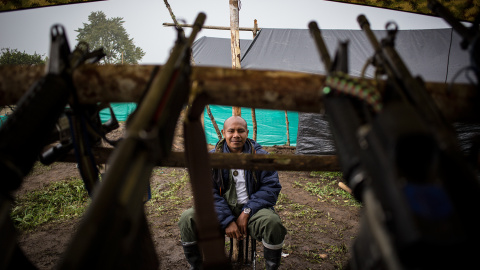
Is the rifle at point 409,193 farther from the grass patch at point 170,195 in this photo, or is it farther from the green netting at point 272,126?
the green netting at point 272,126

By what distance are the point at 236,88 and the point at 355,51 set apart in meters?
6.51

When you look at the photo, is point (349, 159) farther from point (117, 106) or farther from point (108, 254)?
point (117, 106)

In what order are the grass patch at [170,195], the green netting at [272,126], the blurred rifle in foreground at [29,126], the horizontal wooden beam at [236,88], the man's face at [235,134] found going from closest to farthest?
the blurred rifle in foreground at [29,126], the horizontal wooden beam at [236,88], the man's face at [235,134], the grass patch at [170,195], the green netting at [272,126]

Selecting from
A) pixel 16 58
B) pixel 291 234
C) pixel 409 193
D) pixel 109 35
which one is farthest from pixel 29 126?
pixel 109 35

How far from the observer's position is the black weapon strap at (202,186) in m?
1.35

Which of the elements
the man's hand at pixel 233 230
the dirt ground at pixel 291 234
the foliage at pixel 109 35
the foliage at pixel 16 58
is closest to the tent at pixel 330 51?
the dirt ground at pixel 291 234

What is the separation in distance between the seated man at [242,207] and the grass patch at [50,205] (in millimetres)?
3301

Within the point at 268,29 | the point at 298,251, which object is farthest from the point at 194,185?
the point at 268,29

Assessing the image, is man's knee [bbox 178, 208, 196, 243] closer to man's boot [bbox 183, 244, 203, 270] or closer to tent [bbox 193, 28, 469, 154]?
man's boot [bbox 183, 244, 203, 270]

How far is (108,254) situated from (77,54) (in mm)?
1065

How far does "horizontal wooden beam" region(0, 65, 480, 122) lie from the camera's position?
1156 mm

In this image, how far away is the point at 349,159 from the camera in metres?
0.70

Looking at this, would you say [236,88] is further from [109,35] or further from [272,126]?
[109,35]

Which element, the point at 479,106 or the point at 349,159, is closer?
the point at 349,159
